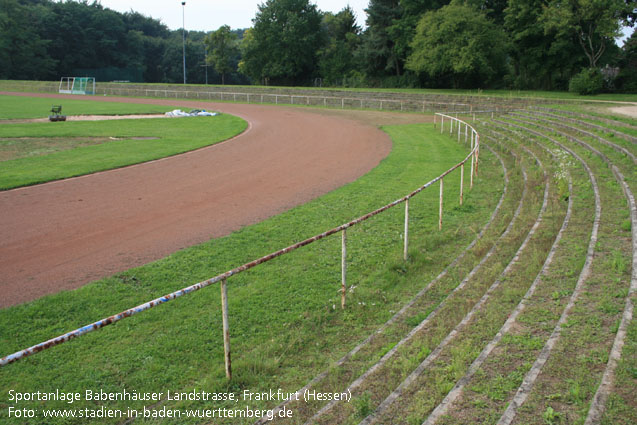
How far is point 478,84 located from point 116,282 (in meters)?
47.5

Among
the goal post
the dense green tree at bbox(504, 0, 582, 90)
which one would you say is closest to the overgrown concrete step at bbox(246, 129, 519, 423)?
the dense green tree at bbox(504, 0, 582, 90)

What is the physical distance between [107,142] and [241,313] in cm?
1788

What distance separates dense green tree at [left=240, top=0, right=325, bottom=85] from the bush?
132ft

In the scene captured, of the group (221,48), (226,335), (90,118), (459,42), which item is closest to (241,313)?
(226,335)

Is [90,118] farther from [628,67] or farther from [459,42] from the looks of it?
[628,67]

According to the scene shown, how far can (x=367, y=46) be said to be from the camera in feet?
194

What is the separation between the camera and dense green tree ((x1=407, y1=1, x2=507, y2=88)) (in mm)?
40875

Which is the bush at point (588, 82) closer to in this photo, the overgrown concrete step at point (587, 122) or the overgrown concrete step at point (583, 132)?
the overgrown concrete step at point (587, 122)

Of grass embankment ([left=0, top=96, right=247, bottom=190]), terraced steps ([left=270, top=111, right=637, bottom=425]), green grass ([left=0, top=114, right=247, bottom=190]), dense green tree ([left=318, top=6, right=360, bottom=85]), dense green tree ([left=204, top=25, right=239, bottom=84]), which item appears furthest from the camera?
dense green tree ([left=204, top=25, right=239, bottom=84])

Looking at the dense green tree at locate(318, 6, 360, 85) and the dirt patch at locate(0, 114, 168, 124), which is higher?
the dense green tree at locate(318, 6, 360, 85)

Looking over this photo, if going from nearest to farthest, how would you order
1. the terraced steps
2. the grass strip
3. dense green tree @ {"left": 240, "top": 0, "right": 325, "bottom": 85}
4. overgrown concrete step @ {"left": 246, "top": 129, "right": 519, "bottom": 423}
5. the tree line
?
the terraced steps
the grass strip
overgrown concrete step @ {"left": 246, "top": 129, "right": 519, "bottom": 423}
the tree line
dense green tree @ {"left": 240, "top": 0, "right": 325, "bottom": 85}

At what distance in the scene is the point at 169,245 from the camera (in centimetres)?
924

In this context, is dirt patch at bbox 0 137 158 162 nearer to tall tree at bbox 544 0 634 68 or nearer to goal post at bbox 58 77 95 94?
tall tree at bbox 544 0 634 68

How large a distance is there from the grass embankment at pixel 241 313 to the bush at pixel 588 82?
30.3 meters
